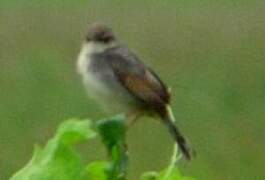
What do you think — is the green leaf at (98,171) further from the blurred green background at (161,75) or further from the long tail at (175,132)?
the blurred green background at (161,75)

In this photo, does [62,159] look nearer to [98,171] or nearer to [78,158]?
[78,158]

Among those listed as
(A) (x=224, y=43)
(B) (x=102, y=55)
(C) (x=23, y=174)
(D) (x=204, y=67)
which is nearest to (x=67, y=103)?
(D) (x=204, y=67)

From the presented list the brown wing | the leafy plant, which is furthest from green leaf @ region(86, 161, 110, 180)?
the brown wing

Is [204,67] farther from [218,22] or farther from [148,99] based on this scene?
[148,99]

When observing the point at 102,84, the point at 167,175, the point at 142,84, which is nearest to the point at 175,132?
the point at 142,84

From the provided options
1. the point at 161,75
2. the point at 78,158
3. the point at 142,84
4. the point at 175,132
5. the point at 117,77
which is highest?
the point at 78,158

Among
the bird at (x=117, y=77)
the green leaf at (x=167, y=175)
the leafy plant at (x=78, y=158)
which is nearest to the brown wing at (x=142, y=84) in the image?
the bird at (x=117, y=77)

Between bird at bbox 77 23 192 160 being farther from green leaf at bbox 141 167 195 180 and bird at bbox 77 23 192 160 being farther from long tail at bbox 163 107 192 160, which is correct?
green leaf at bbox 141 167 195 180
